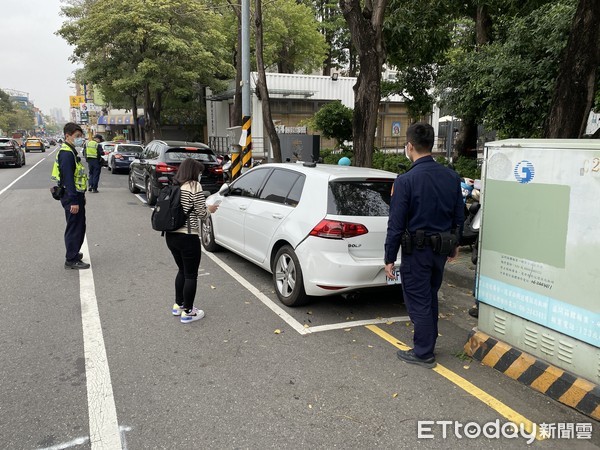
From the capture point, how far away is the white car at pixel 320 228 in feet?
14.9

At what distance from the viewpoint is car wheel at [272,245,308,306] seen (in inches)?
192

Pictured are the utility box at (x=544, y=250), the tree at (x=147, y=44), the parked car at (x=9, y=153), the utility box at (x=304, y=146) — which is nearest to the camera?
the utility box at (x=544, y=250)

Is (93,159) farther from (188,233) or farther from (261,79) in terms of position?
(188,233)

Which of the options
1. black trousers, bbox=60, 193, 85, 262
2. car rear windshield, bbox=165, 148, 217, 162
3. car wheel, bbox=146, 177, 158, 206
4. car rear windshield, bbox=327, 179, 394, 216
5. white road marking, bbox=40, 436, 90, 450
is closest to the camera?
white road marking, bbox=40, 436, 90, 450

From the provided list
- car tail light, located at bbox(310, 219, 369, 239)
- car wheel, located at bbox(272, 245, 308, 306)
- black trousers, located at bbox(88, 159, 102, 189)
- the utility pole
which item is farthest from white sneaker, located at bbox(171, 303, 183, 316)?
black trousers, located at bbox(88, 159, 102, 189)

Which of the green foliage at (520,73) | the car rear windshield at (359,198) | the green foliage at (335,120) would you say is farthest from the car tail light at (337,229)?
the green foliage at (335,120)

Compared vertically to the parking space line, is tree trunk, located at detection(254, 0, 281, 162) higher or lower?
higher

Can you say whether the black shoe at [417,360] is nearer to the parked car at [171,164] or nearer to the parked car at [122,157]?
the parked car at [171,164]

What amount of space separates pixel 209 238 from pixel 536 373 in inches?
202

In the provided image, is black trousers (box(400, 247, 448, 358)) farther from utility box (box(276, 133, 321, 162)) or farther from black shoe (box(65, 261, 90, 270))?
utility box (box(276, 133, 321, 162))

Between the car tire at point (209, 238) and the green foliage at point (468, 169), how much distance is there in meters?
7.59

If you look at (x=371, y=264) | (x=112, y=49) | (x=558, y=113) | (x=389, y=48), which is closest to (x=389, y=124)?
(x=112, y=49)

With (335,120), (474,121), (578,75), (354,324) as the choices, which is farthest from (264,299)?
(335,120)

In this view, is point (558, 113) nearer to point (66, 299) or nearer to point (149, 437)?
point (149, 437)
